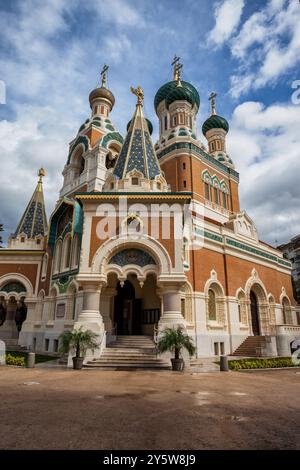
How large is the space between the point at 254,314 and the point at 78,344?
13.3 metres

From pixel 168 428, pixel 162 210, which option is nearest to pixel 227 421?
pixel 168 428

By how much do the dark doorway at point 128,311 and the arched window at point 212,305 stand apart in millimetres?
3759

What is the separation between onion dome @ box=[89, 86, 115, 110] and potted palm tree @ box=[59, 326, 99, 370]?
62.2ft

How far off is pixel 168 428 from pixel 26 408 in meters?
2.42

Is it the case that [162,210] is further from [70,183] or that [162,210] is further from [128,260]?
[70,183]

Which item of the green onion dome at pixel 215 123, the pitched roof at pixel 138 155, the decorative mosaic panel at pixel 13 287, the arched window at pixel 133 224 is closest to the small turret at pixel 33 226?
the decorative mosaic panel at pixel 13 287

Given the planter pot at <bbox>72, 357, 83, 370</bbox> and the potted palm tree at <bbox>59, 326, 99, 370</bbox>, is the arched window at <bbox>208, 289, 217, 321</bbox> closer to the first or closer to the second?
the potted palm tree at <bbox>59, 326, 99, 370</bbox>

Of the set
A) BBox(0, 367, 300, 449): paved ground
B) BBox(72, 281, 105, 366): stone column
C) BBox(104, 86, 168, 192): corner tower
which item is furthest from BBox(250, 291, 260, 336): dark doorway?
BBox(0, 367, 300, 449): paved ground

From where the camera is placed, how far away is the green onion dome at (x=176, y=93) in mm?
24719

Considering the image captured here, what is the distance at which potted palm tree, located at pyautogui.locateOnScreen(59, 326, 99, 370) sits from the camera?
10.2 metres

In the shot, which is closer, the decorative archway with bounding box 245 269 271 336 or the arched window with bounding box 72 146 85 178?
the decorative archway with bounding box 245 269 271 336

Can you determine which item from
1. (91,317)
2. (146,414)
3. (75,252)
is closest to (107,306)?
(91,317)

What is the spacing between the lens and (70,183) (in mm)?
21703

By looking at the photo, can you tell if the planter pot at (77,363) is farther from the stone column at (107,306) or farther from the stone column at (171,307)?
the stone column at (107,306)
